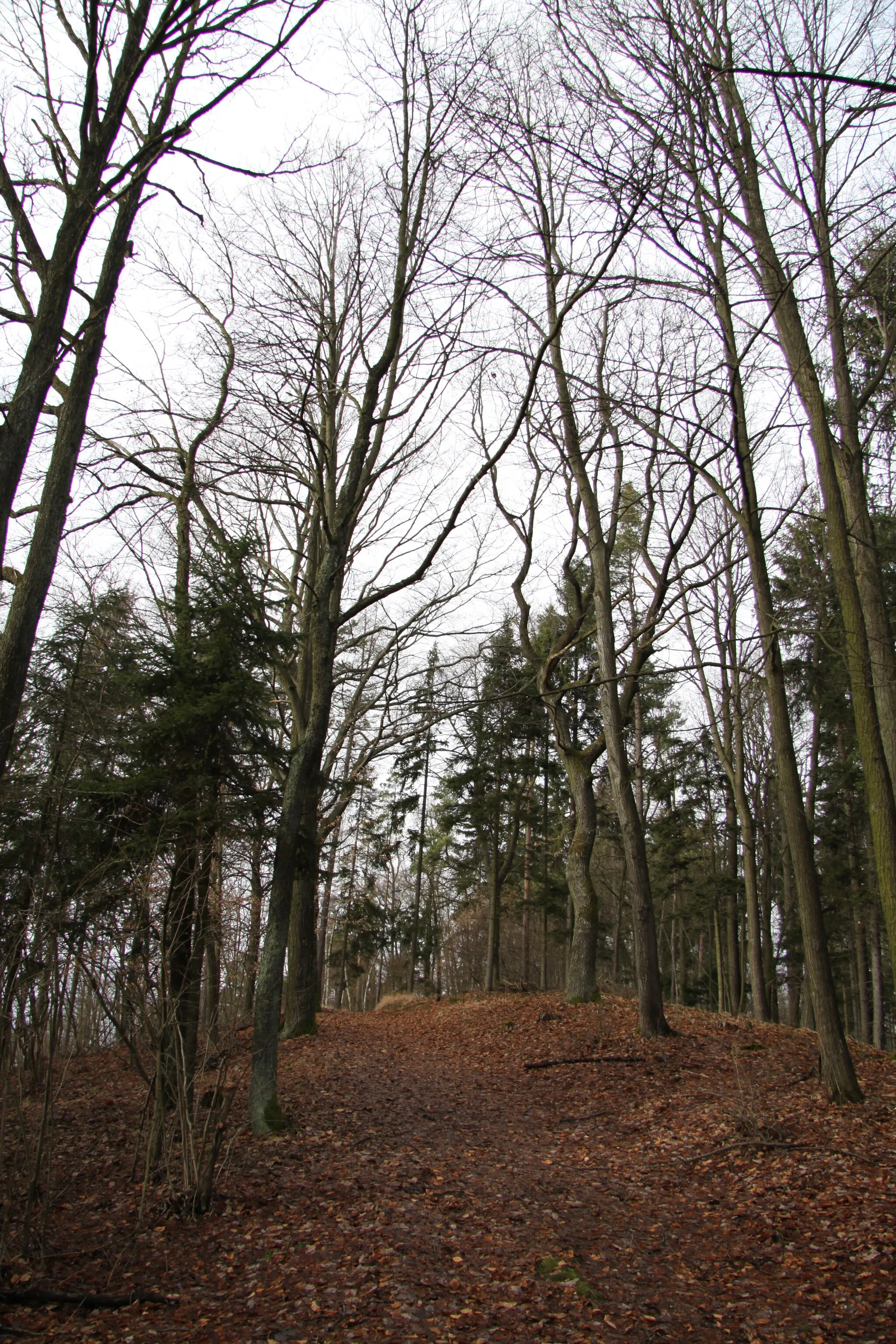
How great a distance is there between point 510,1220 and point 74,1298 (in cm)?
253

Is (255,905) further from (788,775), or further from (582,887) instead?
(582,887)

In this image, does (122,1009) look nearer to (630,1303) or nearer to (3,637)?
(3,637)

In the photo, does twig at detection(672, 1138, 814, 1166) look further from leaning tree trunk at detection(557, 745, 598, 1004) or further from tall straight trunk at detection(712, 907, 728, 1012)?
tall straight trunk at detection(712, 907, 728, 1012)

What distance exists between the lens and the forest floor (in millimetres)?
3688

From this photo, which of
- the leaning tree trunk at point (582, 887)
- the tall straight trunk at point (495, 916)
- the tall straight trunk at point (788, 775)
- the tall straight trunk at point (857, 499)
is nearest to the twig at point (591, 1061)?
the leaning tree trunk at point (582, 887)

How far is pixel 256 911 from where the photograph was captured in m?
7.52

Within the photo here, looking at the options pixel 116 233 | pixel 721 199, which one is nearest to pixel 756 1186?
pixel 721 199

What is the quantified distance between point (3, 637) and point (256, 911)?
13.3 ft

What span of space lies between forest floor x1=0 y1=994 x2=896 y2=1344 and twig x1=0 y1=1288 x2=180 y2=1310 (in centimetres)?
5

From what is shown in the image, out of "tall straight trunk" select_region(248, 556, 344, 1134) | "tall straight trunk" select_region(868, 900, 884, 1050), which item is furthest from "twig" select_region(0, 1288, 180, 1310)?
"tall straight trunk" select_region(868, 900, 884, 1050)

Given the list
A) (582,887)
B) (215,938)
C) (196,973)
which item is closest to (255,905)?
(196,973)

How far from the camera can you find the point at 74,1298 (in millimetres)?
3770

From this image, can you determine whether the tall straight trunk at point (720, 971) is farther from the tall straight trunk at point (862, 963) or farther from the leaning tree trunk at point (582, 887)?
the leaning tree trunk at point (582, 887)

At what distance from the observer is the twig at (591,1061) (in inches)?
358
